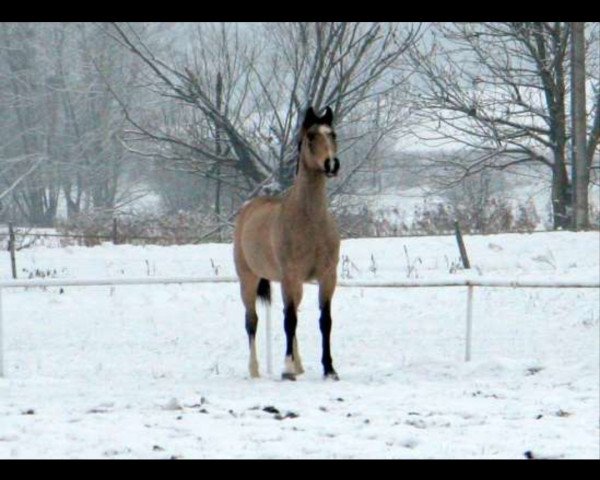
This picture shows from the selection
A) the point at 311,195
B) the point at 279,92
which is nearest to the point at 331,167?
the point at 311,195

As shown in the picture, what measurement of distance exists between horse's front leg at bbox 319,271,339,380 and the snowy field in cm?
18

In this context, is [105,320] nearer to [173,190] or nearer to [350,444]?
[350,444]

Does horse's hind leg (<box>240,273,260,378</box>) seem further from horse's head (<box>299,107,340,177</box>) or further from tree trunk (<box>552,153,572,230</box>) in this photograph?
tree trunk (<box>552,153,572,230</box>)

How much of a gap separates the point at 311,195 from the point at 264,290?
1672 millimetres

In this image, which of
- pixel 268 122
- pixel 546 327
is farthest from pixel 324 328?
pixel 268 122

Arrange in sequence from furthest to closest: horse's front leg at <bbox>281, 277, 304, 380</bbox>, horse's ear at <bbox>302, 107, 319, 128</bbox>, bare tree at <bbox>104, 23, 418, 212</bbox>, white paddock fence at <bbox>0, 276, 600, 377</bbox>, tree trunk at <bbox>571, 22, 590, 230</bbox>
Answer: tree trunk at <bbox>571, 22, 590, 230</bbox> < bare tree at <bbox>104, 23, 418, 212</bbox> < white paddock fence at <bbox>0, 276, 600, 377</bbox> < horse's front leg at <bbox>281, 277, 304, 380</bbox> < horse's ear at <bbox>302, 107, 319, 128</bbox>

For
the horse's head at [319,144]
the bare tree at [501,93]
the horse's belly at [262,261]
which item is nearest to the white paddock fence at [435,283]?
the horse's belly at [262,261]

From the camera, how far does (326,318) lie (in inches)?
389

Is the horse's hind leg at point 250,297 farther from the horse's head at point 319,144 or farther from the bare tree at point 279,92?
the bare tree at point 279,92

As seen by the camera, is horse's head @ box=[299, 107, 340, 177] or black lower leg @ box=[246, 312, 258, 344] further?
black lower leg @ box=[246, 312, 258, 344]

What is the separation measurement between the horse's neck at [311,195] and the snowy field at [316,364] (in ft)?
4.98

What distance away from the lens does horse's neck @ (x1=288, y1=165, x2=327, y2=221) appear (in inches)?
382

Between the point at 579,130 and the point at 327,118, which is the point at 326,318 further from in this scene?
the point at 579,130

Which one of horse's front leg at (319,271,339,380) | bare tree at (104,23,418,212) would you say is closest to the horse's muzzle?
horse's front leg at (319,271,339,380)
